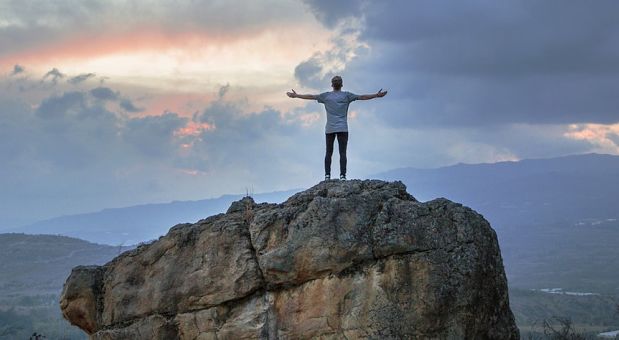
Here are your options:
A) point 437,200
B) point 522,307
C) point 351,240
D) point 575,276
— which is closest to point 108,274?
point 351,240

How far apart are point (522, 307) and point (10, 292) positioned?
271ft

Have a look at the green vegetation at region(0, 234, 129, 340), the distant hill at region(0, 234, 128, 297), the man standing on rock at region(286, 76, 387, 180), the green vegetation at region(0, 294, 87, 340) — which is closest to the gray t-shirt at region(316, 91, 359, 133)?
the man standing on rock at region(286, 76, 387, 180)

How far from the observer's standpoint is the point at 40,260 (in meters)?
165

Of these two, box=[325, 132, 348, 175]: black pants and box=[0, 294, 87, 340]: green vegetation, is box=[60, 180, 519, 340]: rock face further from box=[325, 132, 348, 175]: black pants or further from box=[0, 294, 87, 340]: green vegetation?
box=[0, 294, 87, 340]: green vegetation

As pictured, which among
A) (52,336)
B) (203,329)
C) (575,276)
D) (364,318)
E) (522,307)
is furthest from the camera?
(575,276)

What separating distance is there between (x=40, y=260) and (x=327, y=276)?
15683 cm

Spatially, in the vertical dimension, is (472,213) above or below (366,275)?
above

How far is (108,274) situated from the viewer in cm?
2014

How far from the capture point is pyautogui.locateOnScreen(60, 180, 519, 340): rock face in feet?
57.0

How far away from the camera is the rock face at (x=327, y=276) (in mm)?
17375

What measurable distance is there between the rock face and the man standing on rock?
1998mm

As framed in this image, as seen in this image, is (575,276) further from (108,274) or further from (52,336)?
(108,274)

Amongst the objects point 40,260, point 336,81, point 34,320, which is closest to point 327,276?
point 336,81

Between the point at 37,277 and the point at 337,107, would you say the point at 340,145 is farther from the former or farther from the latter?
the point at 37,277
